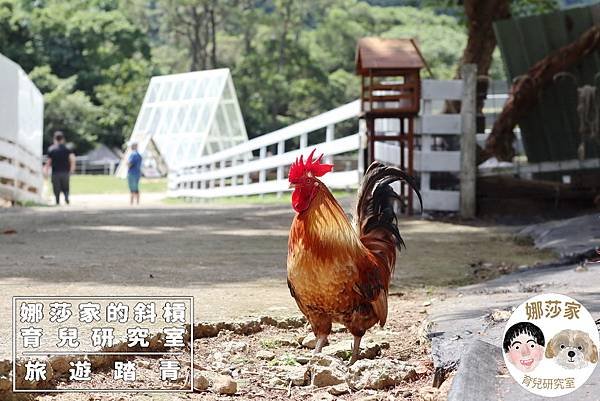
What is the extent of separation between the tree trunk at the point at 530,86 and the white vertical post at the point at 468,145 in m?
0.65

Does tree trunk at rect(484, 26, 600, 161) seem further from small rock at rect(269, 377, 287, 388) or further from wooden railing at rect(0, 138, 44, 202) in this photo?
small rock at rect(269, 377, 287, 388)

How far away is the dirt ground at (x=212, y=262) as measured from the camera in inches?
257

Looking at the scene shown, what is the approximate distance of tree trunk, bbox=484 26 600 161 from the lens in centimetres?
1357

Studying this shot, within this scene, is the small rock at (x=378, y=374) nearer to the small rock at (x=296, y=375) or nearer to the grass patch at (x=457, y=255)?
the small rock at (x=296, y=375)

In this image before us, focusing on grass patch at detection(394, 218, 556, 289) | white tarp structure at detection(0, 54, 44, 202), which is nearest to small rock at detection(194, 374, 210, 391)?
grass patch at detection(394, 218, 556, 289)

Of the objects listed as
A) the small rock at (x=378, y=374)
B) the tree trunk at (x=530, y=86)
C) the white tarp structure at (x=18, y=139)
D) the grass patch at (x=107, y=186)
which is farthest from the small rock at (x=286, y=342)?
the grass patch at (x=107, y=186)

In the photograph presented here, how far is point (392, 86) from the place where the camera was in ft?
45.7

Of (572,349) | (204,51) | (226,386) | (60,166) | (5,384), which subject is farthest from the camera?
(204,51)

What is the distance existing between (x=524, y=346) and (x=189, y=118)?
132 feet

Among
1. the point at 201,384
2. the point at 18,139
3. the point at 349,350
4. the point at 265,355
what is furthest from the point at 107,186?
the point at 201,384

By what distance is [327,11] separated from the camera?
2496 inches

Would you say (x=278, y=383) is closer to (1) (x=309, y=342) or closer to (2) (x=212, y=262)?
(1) (x=309, y=342)

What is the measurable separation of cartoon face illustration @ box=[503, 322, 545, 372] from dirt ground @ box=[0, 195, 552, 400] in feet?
2.08

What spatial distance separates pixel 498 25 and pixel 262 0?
4221cm
